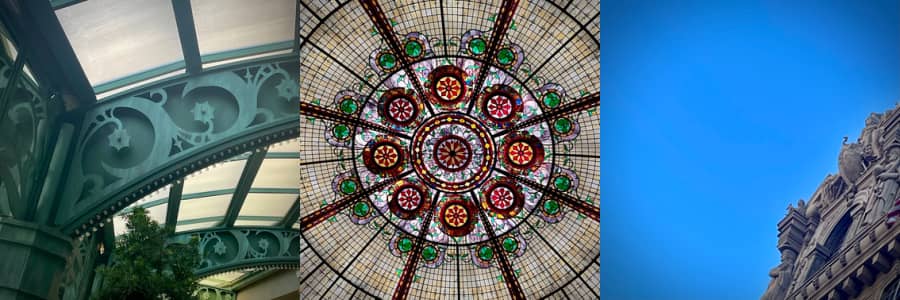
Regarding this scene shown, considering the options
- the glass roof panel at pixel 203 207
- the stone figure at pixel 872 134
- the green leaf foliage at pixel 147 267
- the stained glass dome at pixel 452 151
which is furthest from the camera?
the stained glass dome at pixel 452 151

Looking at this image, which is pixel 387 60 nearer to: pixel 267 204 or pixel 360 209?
pixel 360 209

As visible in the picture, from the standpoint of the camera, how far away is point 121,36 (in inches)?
132

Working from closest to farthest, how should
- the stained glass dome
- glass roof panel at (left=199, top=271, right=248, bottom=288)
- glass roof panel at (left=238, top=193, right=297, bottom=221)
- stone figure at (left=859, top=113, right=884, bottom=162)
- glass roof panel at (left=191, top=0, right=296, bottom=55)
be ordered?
1. glass roof panel at (left=191, top=0, right=296, bottom=55)
2. stone figure at (left=859, top=113, right=884, bottom=162)
3. glass roof panel at (left=238, top=193, right=297, bottom=221)
4. the stained glass dome
5. glass roof panel at (left=199, top=271, right=248, bottom=288)

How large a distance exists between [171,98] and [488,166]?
112 inches

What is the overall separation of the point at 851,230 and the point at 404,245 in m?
3.28

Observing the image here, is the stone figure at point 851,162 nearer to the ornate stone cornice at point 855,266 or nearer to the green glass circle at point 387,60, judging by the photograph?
the ornate stone cornice at point 855,266

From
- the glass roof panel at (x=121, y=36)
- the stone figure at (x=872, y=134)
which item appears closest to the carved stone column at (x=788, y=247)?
the stone figure at (x=872, y=134)

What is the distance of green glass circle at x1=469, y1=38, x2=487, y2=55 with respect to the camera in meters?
5.41

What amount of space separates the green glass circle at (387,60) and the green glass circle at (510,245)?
159 cm

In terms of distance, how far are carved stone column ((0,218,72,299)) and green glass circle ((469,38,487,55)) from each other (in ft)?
10.4

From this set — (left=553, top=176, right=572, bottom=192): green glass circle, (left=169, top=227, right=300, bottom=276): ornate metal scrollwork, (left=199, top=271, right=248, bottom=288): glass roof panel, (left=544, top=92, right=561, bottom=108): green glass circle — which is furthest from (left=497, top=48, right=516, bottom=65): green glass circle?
(left=199, top=271, right=248, bottom=288): glass roof panel

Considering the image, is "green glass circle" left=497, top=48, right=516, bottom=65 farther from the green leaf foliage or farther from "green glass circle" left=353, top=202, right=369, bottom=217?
the green leaf foliage

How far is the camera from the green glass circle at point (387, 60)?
533cm

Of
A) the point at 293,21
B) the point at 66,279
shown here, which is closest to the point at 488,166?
the point at 293,21
